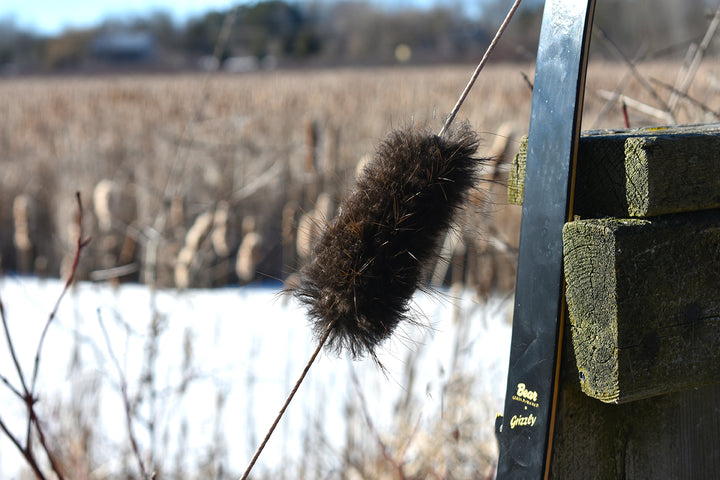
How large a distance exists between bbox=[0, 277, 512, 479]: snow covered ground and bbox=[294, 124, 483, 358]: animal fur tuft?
89 cm

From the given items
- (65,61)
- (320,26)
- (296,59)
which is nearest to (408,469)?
(320,26)

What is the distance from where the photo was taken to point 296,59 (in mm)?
31438

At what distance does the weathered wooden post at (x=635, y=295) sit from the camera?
29.4 inches

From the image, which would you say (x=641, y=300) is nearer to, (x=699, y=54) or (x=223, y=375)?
(x=699, y=54)

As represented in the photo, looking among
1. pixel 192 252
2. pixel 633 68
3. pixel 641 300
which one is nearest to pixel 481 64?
pixel 641 300

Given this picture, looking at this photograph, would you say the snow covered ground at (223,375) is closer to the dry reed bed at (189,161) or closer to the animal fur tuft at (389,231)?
the dry reed bed at (189,161)

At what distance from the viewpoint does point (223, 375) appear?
347 cm

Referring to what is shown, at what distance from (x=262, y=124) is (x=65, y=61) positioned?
108 ft

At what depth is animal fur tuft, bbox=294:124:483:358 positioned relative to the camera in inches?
33.3

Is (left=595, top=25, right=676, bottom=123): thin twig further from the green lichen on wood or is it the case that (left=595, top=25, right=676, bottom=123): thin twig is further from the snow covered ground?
the green lichen on wood

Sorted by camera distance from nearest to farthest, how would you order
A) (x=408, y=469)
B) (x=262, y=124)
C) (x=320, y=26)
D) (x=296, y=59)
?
1. (x=408, y=469)
2. (x=262, y=124)
3. (x=320, y=26)
4. (x=296, y=59)

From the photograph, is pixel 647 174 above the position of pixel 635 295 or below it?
above

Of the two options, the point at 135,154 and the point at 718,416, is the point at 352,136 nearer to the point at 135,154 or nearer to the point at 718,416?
the point at 135,154

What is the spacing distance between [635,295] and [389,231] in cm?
30
